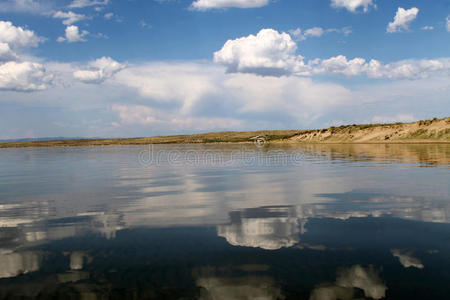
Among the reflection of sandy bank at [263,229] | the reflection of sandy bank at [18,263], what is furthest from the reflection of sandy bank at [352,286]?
the reflection of sandy bank at [18,263]

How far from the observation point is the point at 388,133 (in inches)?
3433

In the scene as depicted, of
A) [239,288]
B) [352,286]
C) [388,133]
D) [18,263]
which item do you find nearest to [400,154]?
[352,286]

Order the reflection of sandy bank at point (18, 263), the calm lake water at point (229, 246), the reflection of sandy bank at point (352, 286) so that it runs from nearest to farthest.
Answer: the reflection of sandy bank at point (352, 286), the calm lake water at point (229, 246), the reflection of sandy bank at point (18, 263)

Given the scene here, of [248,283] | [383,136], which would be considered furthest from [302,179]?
[383,136]

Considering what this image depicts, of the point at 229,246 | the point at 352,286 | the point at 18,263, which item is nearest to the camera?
the point at 352,286

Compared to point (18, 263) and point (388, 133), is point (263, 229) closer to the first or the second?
point (18, 263)

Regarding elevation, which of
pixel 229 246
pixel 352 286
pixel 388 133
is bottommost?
pixel 352 286

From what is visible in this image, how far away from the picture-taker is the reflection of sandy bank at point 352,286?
4.85 meters

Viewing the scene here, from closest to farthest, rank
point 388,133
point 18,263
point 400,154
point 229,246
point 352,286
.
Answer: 1. point 352,286
2. point 18,263
3. point 229,246
4. point 400,154
5. point 388,133

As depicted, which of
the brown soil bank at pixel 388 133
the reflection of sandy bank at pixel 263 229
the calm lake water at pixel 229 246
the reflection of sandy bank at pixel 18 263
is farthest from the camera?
the brown soil bank at pixel 388 133

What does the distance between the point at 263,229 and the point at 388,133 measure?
88.4 metres

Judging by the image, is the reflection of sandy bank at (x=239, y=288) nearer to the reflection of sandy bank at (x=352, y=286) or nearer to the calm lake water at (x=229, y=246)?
the calm lake water at (x=229, y=246)

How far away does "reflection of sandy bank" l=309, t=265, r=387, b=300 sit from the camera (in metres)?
4.85

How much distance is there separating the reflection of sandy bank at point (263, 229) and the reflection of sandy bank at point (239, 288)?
60.8 inches
